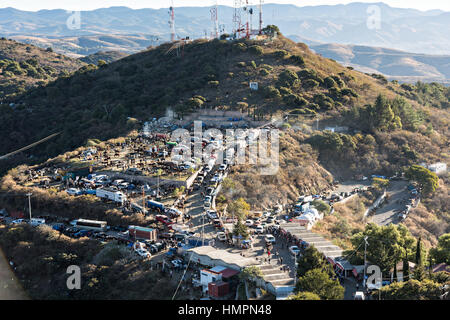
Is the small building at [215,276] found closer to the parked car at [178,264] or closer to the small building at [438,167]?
the parked car at [178,264]

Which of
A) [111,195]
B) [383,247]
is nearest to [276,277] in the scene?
[383,247]

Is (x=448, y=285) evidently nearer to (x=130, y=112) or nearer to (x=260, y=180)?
(x=260, y=180)

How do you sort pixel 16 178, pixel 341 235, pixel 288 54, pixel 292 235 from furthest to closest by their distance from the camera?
pixel 288 54
pixel 16 178
pixel 341 235
pixel 292 235

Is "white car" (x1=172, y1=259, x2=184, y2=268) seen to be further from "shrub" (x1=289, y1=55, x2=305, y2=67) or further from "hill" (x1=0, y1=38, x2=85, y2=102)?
"hill" (x1=0, y1=38, x2=85, y2=102)

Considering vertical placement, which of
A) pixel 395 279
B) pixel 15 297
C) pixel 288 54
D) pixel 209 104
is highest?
pixel 288 54

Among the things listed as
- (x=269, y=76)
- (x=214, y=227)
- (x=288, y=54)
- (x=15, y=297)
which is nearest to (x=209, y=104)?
A: (x=269, y=76)

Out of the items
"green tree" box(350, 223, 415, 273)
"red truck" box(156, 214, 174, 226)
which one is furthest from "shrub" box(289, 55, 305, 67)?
"red truck" box(156, 214, 174, 226)
